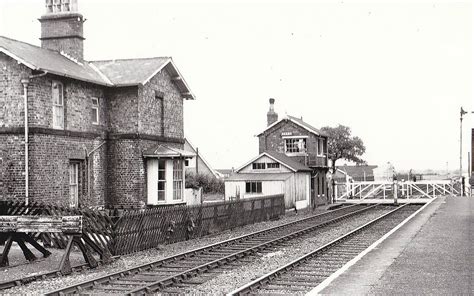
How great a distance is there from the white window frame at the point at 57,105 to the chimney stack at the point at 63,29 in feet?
13.1

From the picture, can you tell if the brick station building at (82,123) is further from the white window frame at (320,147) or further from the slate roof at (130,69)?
the white window frame at (320,147)

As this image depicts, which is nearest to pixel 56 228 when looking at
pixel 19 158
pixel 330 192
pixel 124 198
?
pixel 19 158

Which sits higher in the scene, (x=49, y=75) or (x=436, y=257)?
(x=49, y=75)

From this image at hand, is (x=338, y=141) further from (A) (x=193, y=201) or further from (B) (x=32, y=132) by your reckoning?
(B) (x=32, y=132)

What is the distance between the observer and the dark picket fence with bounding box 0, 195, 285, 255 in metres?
15.0

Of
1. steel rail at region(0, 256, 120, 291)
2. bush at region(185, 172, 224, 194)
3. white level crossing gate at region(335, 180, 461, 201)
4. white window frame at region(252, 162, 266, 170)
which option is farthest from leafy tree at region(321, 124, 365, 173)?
steel rail at region(0, 256, 120, 291)

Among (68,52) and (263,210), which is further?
(263,210)

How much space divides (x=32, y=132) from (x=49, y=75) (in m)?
2.20

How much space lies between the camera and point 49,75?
69.2ft

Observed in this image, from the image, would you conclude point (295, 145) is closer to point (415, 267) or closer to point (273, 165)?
point (273, 165)

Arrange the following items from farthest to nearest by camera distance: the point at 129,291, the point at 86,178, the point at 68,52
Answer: the point at 68,52 → the point at 86,178 → the point at 129,291

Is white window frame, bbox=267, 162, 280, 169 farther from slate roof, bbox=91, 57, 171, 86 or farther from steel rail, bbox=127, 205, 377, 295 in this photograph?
steel rail, bbox=127, 205, 377, 295

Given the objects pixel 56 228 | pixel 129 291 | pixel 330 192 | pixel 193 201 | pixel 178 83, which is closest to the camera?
pixel 129 291

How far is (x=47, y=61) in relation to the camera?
72.1 ft
